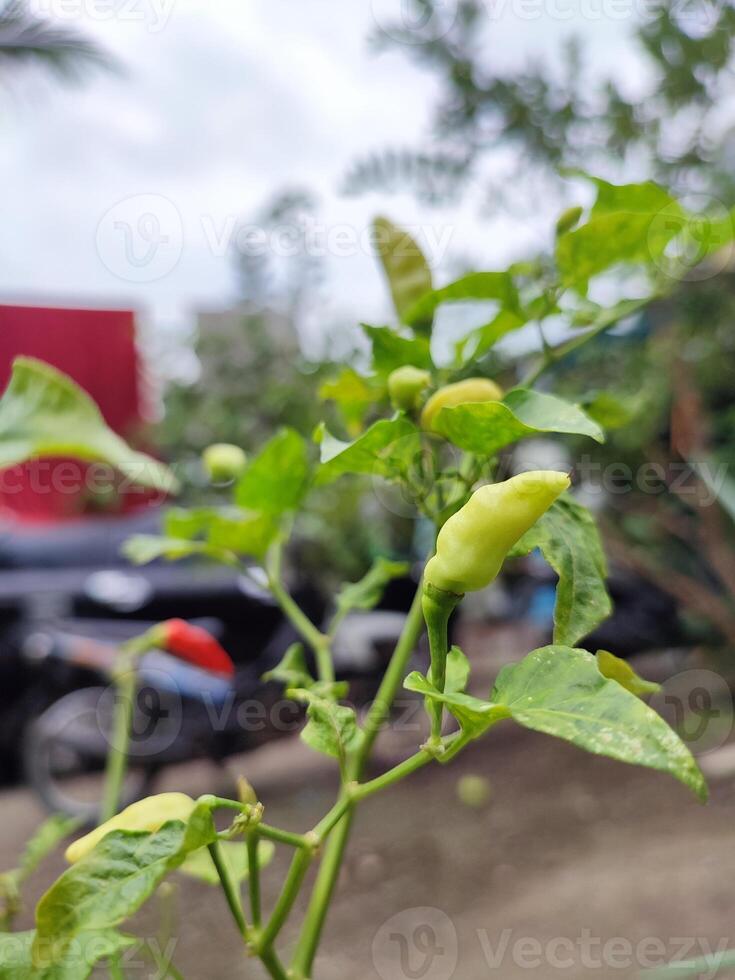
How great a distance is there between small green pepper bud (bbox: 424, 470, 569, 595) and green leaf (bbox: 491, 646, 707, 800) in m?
0.02

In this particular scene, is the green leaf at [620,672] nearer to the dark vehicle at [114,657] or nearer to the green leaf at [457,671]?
the green leaf at [457,671]

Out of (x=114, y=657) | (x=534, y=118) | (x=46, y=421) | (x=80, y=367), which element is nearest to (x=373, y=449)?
(x=46, y=421)

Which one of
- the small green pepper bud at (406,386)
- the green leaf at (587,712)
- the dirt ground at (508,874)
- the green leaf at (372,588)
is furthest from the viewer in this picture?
the dirt ground at (508,874)

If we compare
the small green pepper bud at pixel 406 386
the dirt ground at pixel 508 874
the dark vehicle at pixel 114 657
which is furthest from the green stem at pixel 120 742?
the dark vehicle at pixel 114 657

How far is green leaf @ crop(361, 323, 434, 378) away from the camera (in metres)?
0.28

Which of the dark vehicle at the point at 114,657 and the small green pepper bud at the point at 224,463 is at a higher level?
the small green pepper bud at the point at 224,463

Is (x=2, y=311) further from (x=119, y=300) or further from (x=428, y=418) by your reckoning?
(x=428, y=418)

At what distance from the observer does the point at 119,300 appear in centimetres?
202

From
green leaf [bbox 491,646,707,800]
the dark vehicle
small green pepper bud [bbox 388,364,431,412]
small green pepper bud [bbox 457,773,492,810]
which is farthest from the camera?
the dark vehicle

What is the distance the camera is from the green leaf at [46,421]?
0.29m

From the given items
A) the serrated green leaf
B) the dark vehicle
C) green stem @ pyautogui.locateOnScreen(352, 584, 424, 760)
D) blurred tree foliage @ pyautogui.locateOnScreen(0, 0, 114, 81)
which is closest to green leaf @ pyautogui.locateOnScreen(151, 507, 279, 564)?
the serrated green leaf

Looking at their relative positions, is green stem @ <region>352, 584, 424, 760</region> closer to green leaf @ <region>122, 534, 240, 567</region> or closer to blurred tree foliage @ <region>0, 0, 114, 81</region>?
A: green leaf @ <region>122, 534, 240, 567</region>

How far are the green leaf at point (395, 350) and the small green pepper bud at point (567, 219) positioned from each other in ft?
0.25

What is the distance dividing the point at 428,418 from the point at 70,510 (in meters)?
1.76
